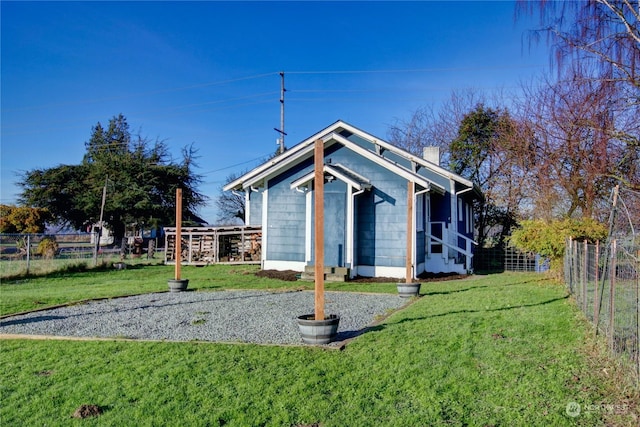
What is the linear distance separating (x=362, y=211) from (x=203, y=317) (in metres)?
8.17

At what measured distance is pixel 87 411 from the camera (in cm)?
443

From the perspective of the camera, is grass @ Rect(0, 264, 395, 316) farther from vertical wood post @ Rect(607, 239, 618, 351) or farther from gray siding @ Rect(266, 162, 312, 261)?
vertical wood post @ Rect(607, 239, 618, 351)

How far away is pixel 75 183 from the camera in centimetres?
4044

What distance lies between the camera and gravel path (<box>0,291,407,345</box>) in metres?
7.50

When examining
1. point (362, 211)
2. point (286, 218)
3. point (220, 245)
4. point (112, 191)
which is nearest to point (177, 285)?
point (286, 218)

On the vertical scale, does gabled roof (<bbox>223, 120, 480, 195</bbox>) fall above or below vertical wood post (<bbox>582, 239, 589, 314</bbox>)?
above

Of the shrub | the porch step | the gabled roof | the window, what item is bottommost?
the porch step

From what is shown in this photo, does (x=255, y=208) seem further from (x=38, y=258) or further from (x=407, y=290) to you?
(x=407, y=290)

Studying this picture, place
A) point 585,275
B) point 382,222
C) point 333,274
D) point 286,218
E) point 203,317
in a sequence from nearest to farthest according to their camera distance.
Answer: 1. point 585,275
2. point 203,317
3. point 333,274
4. point 382,222
5. point 286,218

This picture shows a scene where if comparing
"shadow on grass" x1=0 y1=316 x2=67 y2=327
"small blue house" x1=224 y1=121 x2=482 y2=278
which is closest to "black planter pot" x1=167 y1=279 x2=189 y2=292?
"shadow on grass" x1=0 y1=316 x2=67 y2=327

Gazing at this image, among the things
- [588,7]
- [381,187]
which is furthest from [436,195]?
[588,7]

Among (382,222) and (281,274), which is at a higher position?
(382,222)

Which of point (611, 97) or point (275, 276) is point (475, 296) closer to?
point (611, 97)

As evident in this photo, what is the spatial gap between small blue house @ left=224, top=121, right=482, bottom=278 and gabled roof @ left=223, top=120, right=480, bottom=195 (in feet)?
0.12
